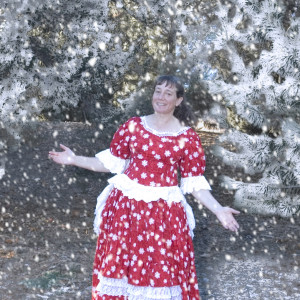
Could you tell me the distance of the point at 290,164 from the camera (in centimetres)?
611

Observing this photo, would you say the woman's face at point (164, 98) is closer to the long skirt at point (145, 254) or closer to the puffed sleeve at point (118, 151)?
the puffed sleeve at point (118, 151)

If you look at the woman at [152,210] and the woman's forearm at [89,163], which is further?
the woman's forearm at [89,163]

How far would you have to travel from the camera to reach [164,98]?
143 inches

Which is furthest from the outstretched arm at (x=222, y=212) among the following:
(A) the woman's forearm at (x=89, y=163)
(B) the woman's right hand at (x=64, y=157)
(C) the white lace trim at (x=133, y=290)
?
(B) the woman's right hand at (x=64, y=157)

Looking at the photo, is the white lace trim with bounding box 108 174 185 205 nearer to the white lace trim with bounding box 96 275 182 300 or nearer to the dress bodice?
the dress bodice

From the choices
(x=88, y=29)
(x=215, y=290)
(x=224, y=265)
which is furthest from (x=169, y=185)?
(x=88, y=29)

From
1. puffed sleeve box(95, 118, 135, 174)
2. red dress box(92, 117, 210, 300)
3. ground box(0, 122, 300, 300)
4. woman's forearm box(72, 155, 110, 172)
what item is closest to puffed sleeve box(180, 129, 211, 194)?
red dress box(92, 117, 210, 300)

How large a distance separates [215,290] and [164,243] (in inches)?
72.7

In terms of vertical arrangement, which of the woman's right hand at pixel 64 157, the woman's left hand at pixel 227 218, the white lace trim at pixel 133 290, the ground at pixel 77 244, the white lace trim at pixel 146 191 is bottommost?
the ground at pixel 77 244

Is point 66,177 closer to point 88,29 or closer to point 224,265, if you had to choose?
point 88,29

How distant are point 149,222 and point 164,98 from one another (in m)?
0.78

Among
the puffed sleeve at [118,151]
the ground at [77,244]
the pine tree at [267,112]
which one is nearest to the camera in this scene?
the puffed sleeve at [118,151]

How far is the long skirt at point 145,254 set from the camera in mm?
3486

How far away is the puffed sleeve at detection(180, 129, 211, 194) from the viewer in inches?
143
